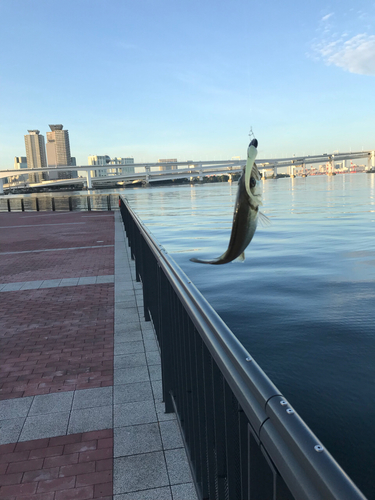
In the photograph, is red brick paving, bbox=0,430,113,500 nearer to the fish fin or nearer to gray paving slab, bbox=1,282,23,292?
the fish fin

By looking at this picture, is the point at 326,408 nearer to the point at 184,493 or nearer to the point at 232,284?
the point at 184,493

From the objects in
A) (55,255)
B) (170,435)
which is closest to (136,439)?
(170,435)

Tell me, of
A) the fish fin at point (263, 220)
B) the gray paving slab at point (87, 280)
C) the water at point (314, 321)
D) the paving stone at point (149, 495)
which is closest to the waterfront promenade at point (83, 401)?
the paving stone at point (149, 495)

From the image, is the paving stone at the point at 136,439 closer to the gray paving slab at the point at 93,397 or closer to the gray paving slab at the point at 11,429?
the gray paving slab at the point at 93,397

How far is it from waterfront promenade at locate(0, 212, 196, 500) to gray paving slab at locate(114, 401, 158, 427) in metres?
0.01

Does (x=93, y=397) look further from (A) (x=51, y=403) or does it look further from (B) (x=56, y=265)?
(B) (x=56, y=265)

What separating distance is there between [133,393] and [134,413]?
0.41 metres

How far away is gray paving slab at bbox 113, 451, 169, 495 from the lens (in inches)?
132

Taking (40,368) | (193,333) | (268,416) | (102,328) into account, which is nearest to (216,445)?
(193,333)

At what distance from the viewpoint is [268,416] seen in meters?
1.39

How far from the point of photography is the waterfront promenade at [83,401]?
342 centimetres

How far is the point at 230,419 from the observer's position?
201 centimetres

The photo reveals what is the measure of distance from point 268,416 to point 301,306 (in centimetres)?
680

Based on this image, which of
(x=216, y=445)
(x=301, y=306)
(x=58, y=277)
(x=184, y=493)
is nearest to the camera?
(x=216, y=445)
